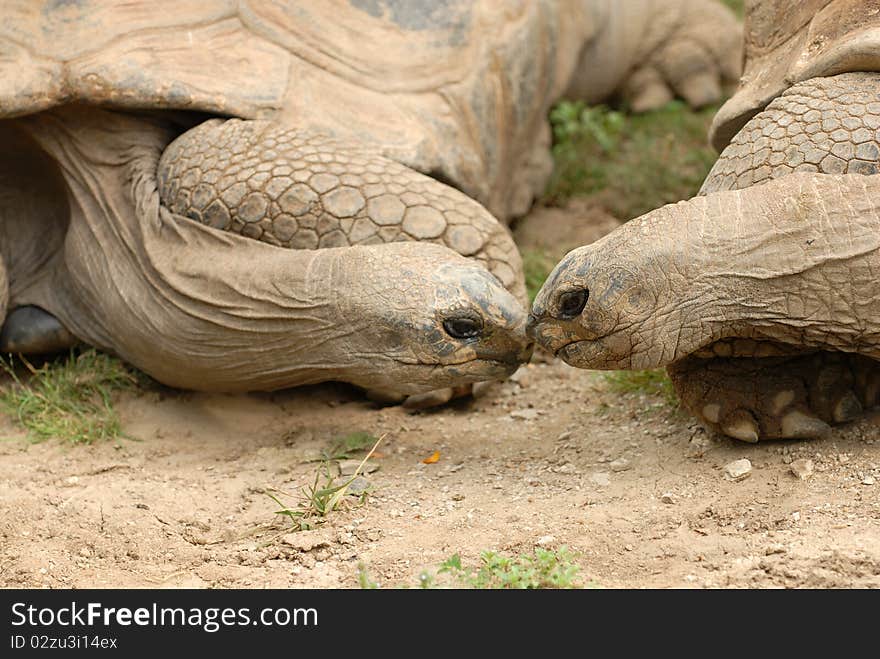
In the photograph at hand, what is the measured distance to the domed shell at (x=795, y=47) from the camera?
10.8 feet

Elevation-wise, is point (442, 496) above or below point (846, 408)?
below

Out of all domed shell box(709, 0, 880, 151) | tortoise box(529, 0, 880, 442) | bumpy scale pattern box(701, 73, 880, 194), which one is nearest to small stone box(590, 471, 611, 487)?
tortoise box(529, 0, 880, 442)

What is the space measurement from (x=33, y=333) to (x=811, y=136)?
2680mm

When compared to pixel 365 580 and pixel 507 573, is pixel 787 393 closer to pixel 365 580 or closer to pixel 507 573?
pixel 507 573

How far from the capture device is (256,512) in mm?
3344

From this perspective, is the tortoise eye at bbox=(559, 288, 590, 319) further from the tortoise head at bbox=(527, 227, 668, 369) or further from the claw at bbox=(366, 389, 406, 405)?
the claw at bbox=(366, 389, 406, 405)

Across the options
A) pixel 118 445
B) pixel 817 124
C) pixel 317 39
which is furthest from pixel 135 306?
pixel 817 124

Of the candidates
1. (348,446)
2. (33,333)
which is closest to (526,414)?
(348,446)

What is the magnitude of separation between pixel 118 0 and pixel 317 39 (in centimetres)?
66

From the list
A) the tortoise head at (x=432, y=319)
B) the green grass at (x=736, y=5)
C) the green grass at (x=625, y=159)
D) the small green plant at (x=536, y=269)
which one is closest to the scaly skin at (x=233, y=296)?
the tortoise head at (x=432, y=319)

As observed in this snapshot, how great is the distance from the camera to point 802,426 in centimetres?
323

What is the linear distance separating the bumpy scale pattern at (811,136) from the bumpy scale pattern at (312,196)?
0.81 meters

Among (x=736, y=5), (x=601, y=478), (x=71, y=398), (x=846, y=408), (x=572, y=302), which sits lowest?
(x=71, y=398)

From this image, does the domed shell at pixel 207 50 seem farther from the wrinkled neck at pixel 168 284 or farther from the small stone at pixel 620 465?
the small stone at pixel 620 465
